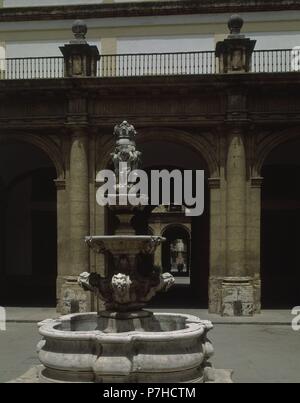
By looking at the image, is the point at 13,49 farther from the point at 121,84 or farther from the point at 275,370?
the point at 275,370

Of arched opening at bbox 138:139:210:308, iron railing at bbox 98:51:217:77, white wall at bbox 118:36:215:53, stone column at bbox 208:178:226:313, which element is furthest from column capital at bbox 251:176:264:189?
white wall at bbox 118:36:215:53

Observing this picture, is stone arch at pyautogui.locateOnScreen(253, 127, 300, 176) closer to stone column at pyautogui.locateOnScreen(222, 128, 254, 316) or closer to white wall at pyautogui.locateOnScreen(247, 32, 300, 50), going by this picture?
stone column at pyautogui.locateOnScreen(222, 128, 254, 316)

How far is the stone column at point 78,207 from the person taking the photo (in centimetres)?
1761

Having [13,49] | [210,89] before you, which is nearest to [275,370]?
[210,89]

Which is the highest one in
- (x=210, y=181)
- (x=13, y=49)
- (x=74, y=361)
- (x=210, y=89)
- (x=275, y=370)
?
(x=13, y=49)

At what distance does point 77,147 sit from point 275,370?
31.8 ft

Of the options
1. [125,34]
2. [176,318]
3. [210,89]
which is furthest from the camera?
[125,34]

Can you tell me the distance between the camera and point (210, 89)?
1739 cm

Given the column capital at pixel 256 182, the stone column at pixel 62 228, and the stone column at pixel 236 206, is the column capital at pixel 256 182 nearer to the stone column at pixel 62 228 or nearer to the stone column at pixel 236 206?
the stone column at pixel 236 206

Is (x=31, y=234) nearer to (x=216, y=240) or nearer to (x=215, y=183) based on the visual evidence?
(x=216, y=240)

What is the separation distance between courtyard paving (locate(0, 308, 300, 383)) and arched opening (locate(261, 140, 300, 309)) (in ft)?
16.8

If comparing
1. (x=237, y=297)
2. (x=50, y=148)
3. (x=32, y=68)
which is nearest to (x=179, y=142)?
(x=50, y=148)

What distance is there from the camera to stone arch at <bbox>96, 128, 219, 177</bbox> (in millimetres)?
17734

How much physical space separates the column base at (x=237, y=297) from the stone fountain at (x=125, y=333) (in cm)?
730
